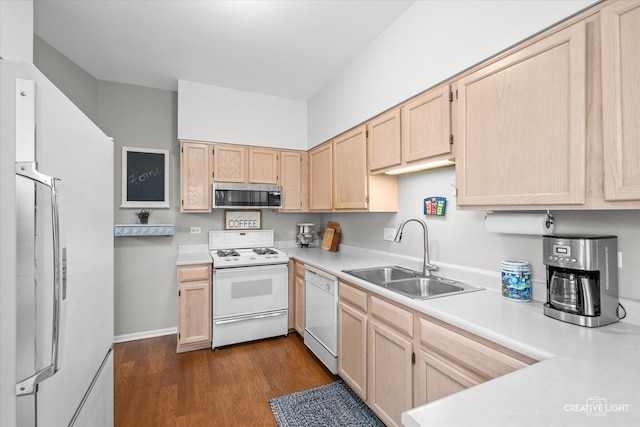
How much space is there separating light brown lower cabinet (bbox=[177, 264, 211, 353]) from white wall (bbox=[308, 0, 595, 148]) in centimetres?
201

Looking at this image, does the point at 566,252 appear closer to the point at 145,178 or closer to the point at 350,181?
the point at 350,181

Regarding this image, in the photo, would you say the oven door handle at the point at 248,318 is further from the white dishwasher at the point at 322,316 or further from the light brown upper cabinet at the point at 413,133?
the light brown upper cabinet at the point at 413,133

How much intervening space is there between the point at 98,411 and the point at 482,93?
2.33 meters

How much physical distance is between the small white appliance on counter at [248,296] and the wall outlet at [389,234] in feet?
3.66

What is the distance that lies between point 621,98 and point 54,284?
5.96 ft

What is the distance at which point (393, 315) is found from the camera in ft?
5.48

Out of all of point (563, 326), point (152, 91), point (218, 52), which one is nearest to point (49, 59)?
point (152, 91)

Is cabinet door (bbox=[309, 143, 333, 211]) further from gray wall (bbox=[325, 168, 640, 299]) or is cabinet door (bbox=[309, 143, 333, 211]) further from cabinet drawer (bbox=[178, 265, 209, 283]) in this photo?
cabinet drawer (bbox=[178, 265, 209, 283])

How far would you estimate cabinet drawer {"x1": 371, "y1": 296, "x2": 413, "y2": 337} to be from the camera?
61.4 inches

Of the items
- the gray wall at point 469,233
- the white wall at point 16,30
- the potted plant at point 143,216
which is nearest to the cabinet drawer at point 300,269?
the gray wall at point 469,233

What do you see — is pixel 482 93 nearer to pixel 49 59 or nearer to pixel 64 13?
pixel 64 13

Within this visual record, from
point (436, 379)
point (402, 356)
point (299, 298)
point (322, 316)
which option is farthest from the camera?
point (299, 298)

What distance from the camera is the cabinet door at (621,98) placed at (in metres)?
0.95

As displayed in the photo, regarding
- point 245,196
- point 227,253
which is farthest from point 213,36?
point 227,253
